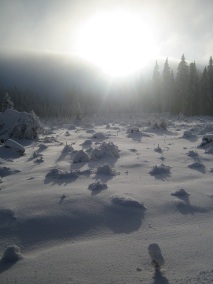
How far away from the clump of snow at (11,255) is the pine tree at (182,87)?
150 ft

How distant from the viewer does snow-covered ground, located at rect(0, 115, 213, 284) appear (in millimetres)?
3064

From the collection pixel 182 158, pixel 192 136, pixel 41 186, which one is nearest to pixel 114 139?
pixel 192 136

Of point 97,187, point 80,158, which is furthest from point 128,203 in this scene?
point 80,158

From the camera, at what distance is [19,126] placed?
520 inches

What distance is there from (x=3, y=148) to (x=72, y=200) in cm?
576

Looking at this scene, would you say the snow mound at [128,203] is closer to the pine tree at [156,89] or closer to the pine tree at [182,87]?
the pine tree at [182,87]

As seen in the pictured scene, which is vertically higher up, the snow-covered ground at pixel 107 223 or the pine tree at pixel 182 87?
the pine tree at pixel 182 87

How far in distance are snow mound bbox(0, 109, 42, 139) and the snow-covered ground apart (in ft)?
19.1

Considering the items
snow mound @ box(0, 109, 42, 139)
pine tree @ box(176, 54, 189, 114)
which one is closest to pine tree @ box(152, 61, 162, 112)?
pine tree @ box(176, 54, 189, 114)

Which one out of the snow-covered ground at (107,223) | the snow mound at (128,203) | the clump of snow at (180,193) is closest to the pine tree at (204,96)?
the snow-covered ground at (107,223)

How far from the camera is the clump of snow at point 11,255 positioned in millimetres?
3271

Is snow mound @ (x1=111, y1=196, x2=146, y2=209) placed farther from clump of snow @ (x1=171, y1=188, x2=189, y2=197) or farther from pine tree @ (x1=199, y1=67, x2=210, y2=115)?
pine tree @ (x1=199, y1=67, x2=210, y2=115)

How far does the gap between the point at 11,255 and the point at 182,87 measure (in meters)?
47.4

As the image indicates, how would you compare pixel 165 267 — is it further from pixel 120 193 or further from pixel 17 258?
pixel 120 193
